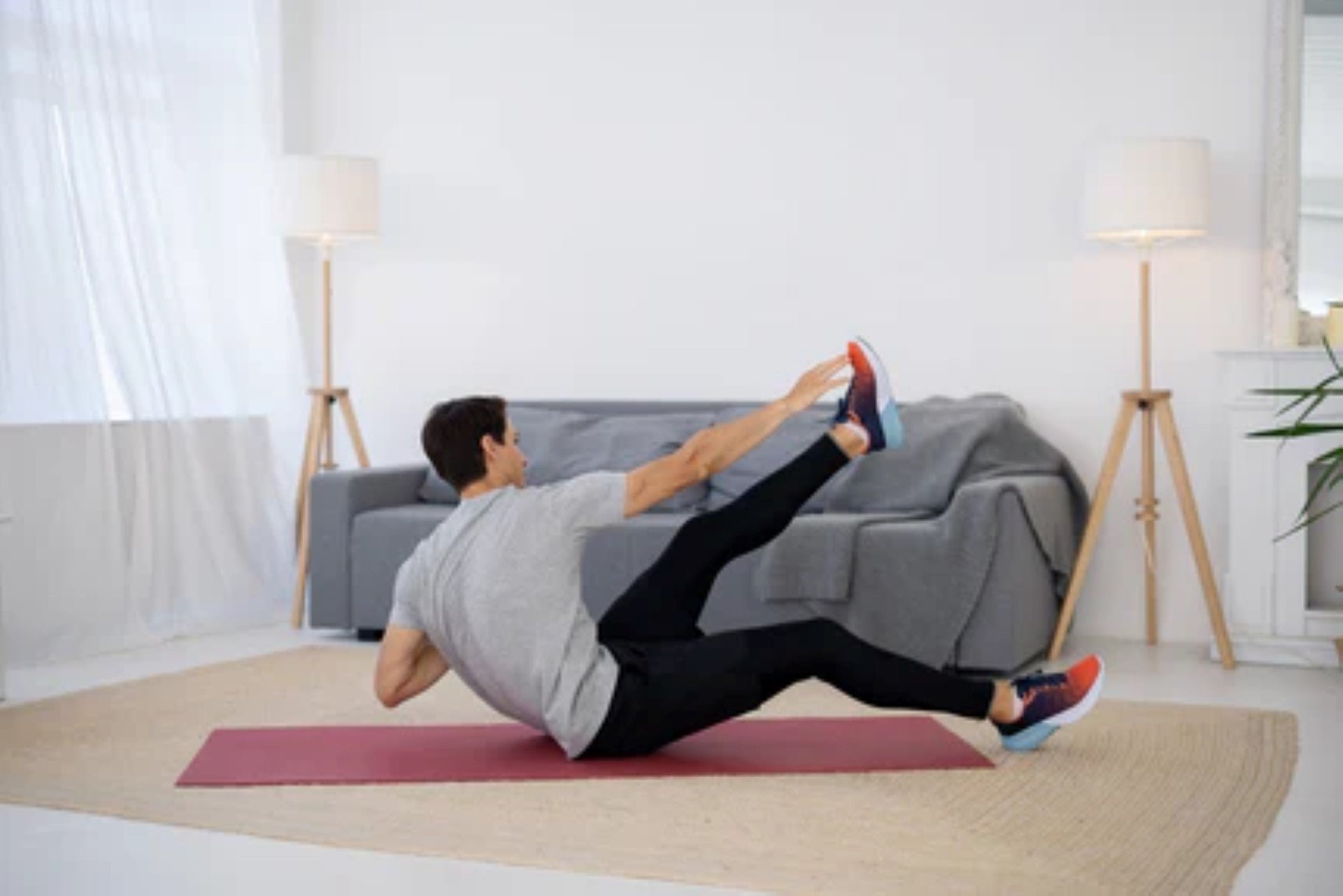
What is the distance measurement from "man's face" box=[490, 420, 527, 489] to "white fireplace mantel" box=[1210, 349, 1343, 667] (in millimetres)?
2568

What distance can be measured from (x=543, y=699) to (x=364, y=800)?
399 mm

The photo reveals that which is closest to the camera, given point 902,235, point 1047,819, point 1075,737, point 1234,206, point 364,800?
point 1047,819

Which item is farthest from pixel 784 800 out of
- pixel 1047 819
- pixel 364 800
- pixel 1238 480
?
pixel 1238 480

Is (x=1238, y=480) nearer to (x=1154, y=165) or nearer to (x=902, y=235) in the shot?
(x=1154, y=165)

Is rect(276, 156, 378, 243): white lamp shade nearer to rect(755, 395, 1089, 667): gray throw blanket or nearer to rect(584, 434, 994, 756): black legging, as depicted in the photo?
rect(755, 395, 1089, 667): gray throw blanket

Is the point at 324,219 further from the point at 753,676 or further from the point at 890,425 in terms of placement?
the point at 753,676

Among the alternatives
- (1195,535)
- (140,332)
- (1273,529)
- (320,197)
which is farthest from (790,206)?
(140,332)

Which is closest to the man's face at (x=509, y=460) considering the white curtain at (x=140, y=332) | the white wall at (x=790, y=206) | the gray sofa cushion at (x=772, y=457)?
the gray sofa cushion at (x=772, y=457)

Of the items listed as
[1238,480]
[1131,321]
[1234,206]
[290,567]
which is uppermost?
[1234,206]

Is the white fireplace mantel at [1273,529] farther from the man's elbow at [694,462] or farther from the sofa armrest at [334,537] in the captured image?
the sofa armrest at [334,537]

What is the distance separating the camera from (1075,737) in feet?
13.4

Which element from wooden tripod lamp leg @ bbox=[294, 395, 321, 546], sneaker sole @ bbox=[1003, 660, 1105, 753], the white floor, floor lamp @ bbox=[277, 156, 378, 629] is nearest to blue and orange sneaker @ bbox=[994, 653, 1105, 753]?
sneaker sole @ bbox=[1003, 660, 1105, 753]

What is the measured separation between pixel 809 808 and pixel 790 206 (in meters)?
3.23

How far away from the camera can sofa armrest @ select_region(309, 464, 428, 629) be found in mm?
5785
